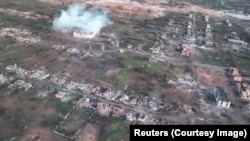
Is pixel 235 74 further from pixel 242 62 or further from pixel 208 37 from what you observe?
pixel 208 37

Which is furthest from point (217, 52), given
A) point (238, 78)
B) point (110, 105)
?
point (110, 105)

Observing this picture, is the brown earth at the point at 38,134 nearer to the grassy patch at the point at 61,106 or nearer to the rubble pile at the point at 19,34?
the grassy patch at the point at 61,106

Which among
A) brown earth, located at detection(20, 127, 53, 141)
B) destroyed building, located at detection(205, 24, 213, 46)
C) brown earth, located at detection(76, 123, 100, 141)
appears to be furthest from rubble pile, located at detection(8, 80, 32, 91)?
destroyed building, located at detection(205, 24, 213, 46)

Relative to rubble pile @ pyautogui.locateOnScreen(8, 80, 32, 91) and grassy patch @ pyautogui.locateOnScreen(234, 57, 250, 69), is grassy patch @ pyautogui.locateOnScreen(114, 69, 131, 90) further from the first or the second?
grassy patch @ pyautogui.locateOnScreen(234, 57, 250, 69)

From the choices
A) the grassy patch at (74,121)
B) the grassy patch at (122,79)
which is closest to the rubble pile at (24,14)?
the grassy patch at (122,79)

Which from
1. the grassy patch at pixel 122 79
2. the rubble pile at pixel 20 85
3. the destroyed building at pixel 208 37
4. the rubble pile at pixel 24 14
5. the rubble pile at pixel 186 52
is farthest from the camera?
the rubble pile at pixel 24 14

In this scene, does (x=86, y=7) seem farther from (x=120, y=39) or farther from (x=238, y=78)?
(x=238, y=78)
